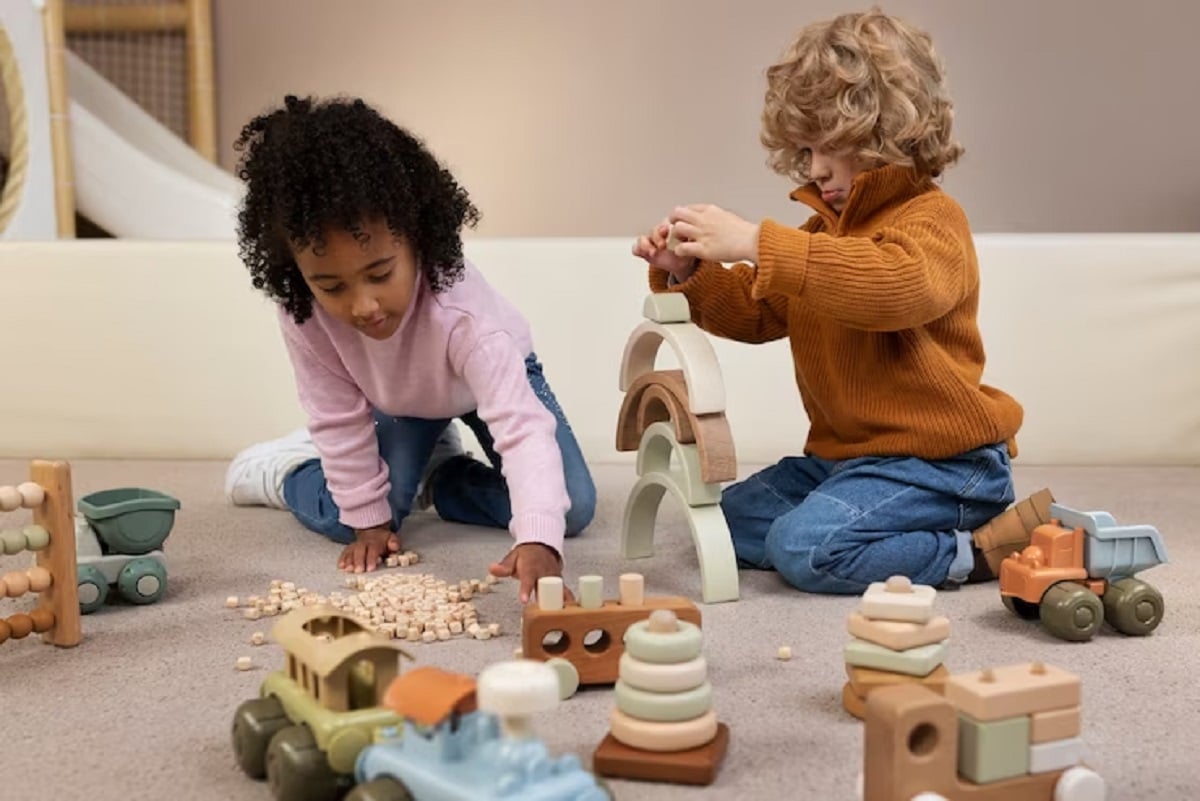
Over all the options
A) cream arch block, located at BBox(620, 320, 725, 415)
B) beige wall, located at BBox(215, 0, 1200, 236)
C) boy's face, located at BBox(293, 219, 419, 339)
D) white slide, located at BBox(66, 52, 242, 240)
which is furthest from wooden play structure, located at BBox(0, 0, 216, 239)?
cream arch block, located at BBox(620, 320, 725, 415)

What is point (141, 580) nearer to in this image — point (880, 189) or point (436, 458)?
point (436, 458)

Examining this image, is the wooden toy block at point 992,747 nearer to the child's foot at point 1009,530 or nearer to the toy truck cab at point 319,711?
the toy truck cab at point 319,711

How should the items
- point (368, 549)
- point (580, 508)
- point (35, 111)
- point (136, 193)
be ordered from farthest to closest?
point (136, 193), point (35, 111), point (580, 508), point (368, 549)

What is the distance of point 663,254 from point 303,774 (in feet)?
2.50

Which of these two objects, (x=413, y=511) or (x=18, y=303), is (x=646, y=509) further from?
(x=18, y=303)

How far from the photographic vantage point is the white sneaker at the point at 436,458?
166 centimetres

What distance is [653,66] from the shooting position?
2797 mm

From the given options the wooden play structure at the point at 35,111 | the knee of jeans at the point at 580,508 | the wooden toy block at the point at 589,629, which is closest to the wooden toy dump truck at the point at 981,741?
the wooden toy block at the point at 589,629

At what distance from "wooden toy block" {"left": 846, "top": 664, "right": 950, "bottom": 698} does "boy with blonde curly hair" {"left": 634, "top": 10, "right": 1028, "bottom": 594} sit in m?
0.34

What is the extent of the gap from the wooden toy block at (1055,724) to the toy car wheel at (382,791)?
351 mm

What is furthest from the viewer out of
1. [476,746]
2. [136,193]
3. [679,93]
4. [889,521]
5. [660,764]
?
[679,93]

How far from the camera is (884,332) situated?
1.30 m

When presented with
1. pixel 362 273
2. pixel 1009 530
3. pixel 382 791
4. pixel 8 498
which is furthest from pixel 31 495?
pixel 1009 530

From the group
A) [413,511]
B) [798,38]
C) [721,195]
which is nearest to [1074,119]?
[721,195]
